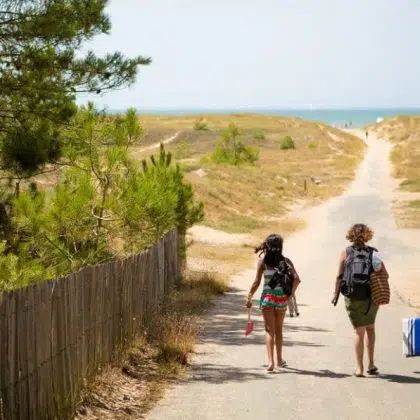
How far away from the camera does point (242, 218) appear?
45031mm

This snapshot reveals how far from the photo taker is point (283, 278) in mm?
11656

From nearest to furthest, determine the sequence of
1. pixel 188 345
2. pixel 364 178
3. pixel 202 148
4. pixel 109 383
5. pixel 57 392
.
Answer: pixel 57 392, pixel 109 383, pixel 188 345, pixel 364 178, pixel 202 148

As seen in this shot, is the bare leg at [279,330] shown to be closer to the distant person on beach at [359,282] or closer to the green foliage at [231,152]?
the distant person on beach at [359,282]

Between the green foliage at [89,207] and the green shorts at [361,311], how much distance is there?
4.47 m

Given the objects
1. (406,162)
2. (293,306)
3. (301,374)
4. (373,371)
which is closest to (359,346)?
(373,371)

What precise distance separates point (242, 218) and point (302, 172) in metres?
34.0

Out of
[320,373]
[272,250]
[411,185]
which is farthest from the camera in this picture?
[411,185]

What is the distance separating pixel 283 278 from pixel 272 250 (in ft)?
1.17

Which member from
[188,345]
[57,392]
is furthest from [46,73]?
[57,392]

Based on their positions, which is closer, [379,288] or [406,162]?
[379,288]

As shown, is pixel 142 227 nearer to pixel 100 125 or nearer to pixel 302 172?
pixel 100 125

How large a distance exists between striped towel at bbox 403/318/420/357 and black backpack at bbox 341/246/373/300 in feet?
1.95

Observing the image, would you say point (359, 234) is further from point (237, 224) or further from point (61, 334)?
point (237, 224)

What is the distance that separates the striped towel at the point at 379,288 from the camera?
1131 cm
